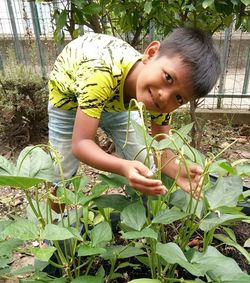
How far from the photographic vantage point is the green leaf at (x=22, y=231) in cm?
52

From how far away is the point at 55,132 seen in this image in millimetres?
1160

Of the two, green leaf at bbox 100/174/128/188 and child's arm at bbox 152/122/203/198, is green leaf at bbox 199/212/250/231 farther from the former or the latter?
green leaf at bbox 100/174/128/188

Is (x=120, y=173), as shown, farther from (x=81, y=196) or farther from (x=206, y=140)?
(x=206, y=140)

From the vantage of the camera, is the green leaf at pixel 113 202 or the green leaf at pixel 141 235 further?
the green leaf at pixel 113 202

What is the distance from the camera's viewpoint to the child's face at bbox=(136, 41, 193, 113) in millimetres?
745

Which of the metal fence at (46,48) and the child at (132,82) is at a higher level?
the child at (132,82)

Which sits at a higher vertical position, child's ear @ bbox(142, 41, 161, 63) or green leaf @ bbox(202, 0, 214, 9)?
green leaf @ bbox(202, 0, 214, 9)

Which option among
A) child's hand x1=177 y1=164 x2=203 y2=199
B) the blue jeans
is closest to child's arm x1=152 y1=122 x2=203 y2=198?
child's hand x1=177 y1=164 x2=203 y2=199

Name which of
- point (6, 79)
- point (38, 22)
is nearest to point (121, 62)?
point (6, 79)

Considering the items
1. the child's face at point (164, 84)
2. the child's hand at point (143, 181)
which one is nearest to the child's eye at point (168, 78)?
the child's face at point (164, 84)

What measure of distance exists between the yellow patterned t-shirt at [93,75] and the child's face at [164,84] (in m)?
0.09

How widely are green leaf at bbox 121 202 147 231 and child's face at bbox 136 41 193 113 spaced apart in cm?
27

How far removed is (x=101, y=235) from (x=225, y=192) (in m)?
0.24

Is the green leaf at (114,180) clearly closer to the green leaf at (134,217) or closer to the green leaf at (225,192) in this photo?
the green leaf at (134,217)
